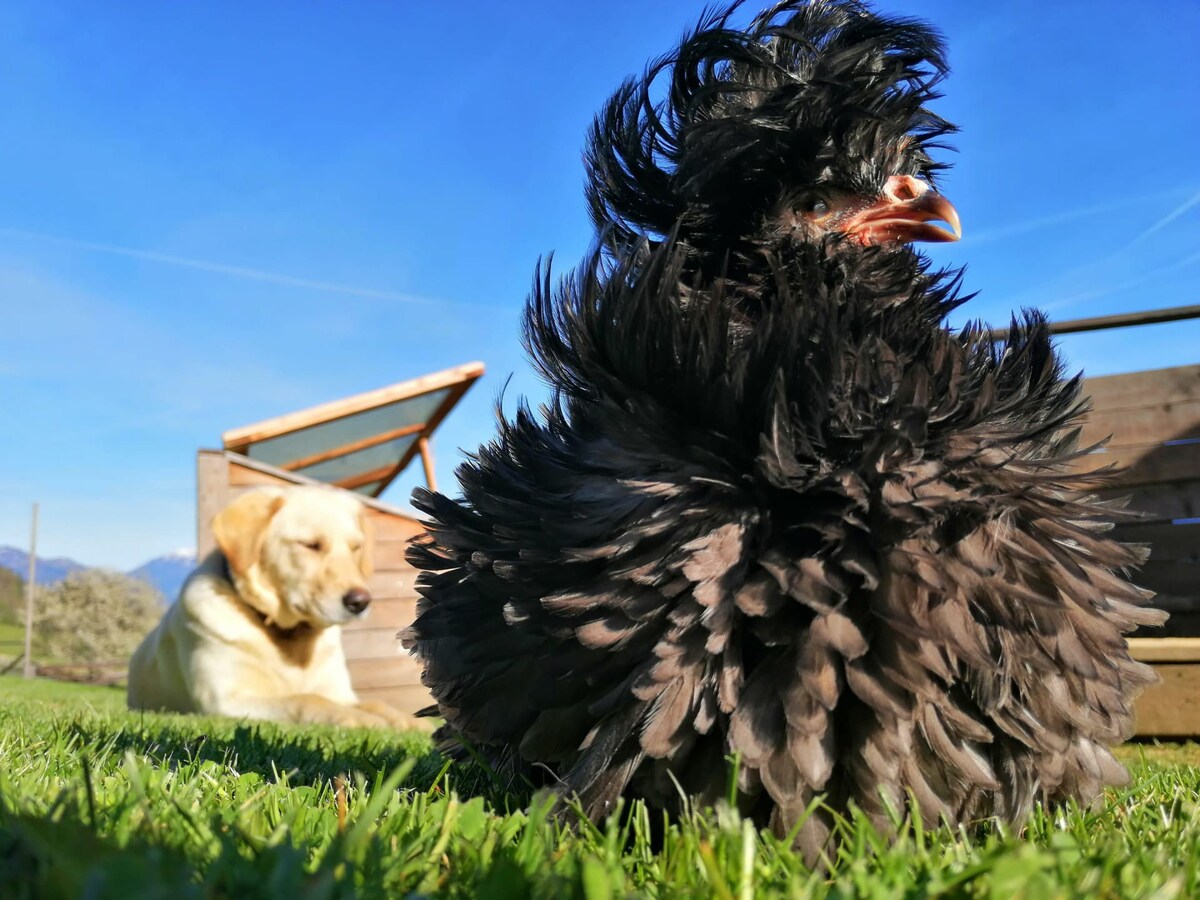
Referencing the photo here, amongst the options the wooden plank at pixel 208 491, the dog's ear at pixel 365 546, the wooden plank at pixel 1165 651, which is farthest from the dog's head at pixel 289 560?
the wooden plank at pixel 1165 651

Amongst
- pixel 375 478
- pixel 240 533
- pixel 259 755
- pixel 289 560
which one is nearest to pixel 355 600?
pixel 289 560

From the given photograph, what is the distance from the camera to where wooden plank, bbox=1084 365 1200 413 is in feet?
17.6

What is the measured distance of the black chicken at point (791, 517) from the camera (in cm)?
157

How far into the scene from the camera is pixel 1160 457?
209 inches

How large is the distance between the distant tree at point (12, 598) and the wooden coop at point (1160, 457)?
→ 65.9 feet

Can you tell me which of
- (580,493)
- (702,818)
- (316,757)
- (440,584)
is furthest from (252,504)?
(702,818)

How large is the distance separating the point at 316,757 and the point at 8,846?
5.23ft

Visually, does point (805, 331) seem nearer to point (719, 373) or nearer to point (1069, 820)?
point (719, 373)

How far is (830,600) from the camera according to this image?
1.56m

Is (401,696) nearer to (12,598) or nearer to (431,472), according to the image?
(431,472)

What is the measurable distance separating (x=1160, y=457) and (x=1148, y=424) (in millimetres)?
215

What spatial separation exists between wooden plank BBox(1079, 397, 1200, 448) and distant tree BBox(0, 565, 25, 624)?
2003cm

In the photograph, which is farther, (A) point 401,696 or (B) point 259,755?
(A) point 401,696

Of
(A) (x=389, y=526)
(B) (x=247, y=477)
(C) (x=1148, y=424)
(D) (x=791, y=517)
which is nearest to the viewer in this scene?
(D) (x=791, y=517)
